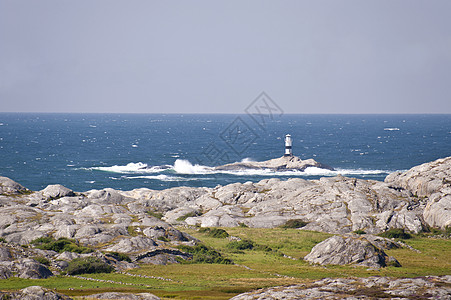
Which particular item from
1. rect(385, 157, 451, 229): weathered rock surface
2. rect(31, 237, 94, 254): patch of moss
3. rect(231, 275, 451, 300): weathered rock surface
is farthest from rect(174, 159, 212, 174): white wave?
rect(231, 275, 451, 300): weathered rock surface

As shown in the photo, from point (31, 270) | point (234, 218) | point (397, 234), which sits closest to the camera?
point (31, 270)

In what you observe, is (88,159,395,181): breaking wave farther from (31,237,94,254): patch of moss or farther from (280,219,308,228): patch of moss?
(31,237,94,254): patch of moss

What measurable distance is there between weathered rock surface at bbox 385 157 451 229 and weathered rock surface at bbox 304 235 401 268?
2381 centimetres

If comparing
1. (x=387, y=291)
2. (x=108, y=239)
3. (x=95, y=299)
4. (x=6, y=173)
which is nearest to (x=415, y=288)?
(x=387, y=291)

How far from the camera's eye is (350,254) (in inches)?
2165

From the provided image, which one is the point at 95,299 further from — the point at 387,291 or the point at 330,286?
the point at 387,291

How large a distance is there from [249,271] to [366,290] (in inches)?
886

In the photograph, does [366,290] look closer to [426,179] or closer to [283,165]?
[426,179]

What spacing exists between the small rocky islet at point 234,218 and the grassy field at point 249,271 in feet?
9.52

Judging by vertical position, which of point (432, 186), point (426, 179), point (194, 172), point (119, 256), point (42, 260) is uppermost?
point (426, 179)

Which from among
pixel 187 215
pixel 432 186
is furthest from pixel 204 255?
pixel 432 186

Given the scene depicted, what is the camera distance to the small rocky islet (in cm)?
4519

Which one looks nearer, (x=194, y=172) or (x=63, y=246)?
(x=63, y=246)

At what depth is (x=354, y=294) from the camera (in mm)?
28250
